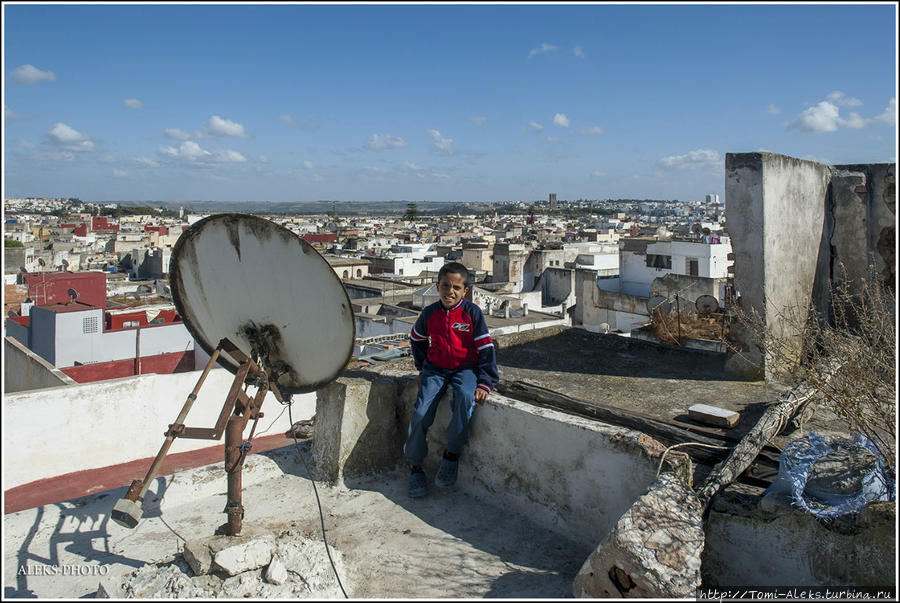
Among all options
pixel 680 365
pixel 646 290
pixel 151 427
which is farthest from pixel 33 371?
pixel 646 290

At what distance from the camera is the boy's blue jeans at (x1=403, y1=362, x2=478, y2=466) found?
4.09 meters

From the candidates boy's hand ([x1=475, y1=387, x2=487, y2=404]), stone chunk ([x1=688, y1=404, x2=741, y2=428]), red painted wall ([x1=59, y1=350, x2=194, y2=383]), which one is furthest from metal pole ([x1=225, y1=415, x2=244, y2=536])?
red painted wall ([x1=59, y1=350, x2=194, y2=383])

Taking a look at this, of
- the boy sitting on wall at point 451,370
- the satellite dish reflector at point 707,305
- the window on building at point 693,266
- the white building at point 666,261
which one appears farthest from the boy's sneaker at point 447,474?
the window on building at point 693,266

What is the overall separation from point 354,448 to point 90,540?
164cm

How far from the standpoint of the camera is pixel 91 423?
946 cm

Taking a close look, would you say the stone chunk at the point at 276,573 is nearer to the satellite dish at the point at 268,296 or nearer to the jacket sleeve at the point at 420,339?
the satellite dish at the point at 268,296

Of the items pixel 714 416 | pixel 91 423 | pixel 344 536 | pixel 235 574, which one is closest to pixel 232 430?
pixel 235 574

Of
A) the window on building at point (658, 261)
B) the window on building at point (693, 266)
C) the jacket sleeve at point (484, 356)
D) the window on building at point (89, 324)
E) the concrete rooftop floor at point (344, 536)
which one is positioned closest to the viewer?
the concrete rooftop floor at point (344, 536)

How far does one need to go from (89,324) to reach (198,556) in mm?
16376

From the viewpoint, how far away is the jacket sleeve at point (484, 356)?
13.6ft

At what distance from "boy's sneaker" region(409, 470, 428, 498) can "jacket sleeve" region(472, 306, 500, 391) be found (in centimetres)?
74

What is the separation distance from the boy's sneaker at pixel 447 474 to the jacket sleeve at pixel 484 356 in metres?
0.57

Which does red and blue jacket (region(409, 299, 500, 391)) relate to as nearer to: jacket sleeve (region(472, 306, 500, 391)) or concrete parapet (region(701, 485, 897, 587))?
jacket sleeve (region(472, 306, 500, 391))

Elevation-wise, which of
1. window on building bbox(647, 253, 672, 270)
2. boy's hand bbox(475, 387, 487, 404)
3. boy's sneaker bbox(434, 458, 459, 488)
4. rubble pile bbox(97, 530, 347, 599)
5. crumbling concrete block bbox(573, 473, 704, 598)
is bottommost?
rubble pile bbox(97, 530, 347, 599)
